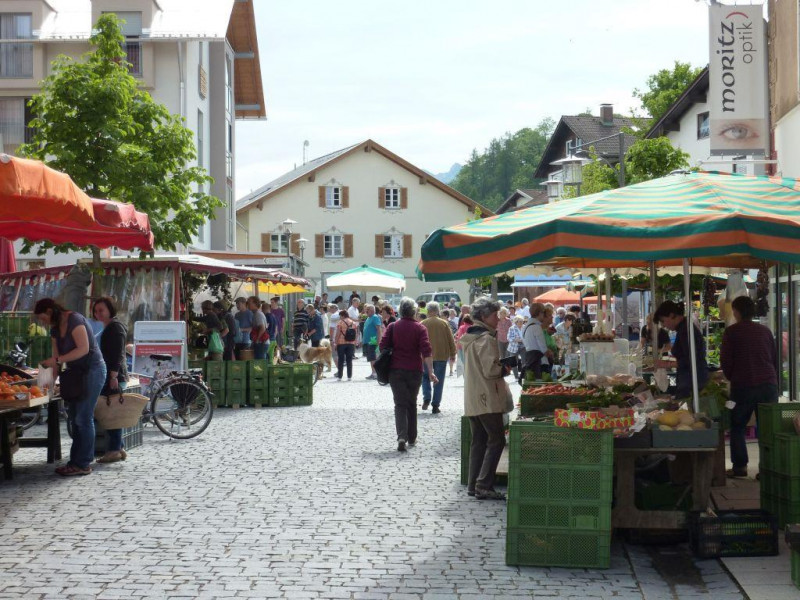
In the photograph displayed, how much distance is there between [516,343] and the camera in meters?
25.6

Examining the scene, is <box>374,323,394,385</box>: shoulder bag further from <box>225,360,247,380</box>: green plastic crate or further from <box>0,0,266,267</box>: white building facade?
<box>0,0,266,267</box>: white building facade

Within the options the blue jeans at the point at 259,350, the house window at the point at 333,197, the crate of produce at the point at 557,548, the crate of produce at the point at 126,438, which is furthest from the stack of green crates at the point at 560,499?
the house window at the point at 333,197

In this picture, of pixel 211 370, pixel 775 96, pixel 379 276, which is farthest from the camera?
pixel 379 276

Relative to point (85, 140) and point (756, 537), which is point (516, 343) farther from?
point (756, 537)

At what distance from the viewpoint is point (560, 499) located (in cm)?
758

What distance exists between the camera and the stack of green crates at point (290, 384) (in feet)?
67.1

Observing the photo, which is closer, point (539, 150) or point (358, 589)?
point (358, 589)

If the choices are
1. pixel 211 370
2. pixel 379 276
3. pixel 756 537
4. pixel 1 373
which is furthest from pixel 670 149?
pixel 756 537

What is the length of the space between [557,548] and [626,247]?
199 cm

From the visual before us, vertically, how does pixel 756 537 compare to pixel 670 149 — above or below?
below

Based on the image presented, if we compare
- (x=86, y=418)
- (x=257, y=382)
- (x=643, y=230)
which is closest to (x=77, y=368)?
(x=86, y=418)

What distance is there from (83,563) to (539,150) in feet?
408

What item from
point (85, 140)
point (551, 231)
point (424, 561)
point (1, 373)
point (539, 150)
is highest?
point (539, 150)

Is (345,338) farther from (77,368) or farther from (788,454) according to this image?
(788,454)
